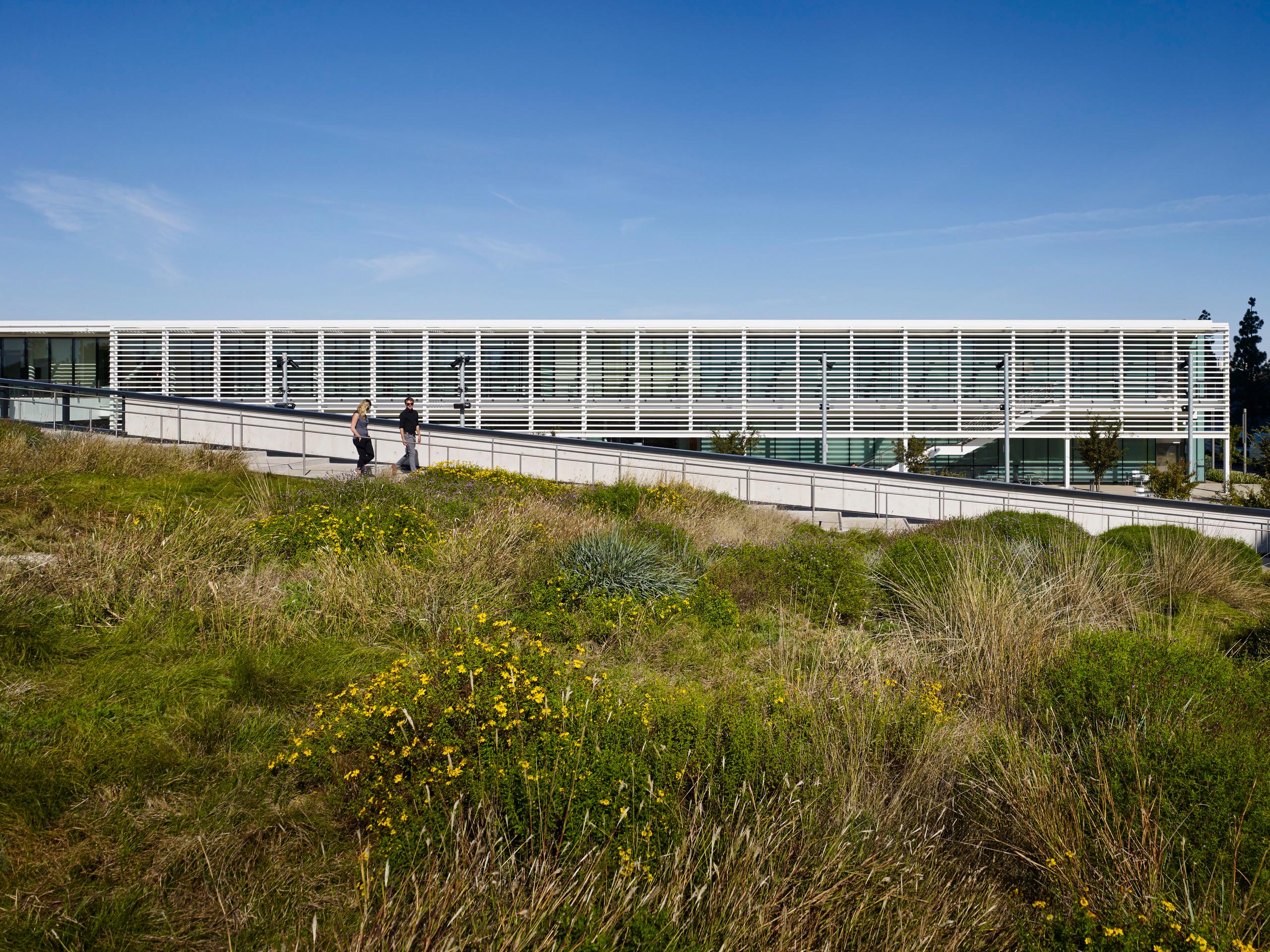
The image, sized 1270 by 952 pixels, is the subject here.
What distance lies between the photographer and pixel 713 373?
44.3 meters

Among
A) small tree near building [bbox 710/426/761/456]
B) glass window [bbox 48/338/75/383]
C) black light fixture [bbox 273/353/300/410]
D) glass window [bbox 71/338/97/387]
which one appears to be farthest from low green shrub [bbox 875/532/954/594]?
glass window [bbox 48/338/75/383]

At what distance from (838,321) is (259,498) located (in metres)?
37.3

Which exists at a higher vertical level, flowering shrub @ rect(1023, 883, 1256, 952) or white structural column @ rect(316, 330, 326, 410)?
white structural column @ rect(316, 330, 326, 410)

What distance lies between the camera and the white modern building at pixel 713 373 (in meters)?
42.9

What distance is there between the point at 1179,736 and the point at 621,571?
4.96 metres

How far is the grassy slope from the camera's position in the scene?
9.35ft

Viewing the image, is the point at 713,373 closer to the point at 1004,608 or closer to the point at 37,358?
the point at 37,358

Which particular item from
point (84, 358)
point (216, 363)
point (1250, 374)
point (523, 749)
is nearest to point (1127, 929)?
point (523, 749)

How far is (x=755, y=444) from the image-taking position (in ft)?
135

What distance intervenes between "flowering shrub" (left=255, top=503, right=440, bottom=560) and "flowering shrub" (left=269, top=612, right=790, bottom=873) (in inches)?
148

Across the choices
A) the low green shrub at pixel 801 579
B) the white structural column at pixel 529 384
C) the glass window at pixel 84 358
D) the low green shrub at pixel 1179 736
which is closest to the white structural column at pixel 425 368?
the white structural column at pixel 529 384

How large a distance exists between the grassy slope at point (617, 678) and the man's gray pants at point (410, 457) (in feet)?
27.1

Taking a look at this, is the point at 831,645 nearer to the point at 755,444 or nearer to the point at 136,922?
the point at 136,922

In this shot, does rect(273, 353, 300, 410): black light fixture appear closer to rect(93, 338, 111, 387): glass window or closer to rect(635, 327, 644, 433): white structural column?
rect(93, 338, 111, 387): glass window
